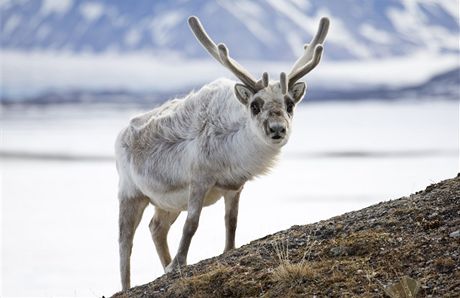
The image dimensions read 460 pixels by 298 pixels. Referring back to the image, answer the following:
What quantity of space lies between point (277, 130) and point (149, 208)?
61.5ft

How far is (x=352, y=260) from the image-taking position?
9.95 meters

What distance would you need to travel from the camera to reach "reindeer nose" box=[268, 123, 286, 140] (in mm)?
11461

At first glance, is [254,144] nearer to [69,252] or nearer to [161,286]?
[161,286]

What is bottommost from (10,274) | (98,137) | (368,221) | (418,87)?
(368,221)

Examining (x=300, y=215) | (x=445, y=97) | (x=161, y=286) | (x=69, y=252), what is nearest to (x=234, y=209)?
(x=161, y=286)

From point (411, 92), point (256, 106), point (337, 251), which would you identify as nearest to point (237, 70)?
point (256, 106)

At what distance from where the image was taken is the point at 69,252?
24.5 meters

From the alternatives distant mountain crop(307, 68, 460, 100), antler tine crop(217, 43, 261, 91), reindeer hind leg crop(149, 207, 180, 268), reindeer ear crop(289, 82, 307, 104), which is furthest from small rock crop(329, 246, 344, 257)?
distant mountain crop(307, 68, 460, 100)

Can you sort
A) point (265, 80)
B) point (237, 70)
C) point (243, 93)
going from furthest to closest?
1. point (237, 70)
2. point (243, 93)
3. point (265, 80)

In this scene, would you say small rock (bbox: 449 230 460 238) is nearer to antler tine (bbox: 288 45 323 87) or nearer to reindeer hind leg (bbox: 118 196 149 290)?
antler tine (bbox: 288 45 323 87)

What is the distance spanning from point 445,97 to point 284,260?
5700 inches

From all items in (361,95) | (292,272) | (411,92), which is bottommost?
(292,272)

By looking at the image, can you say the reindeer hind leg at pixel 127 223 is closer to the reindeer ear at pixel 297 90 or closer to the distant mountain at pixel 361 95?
the reindeer ear at pixel 297 90

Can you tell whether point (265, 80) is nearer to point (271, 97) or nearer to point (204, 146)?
point (271, 97)
